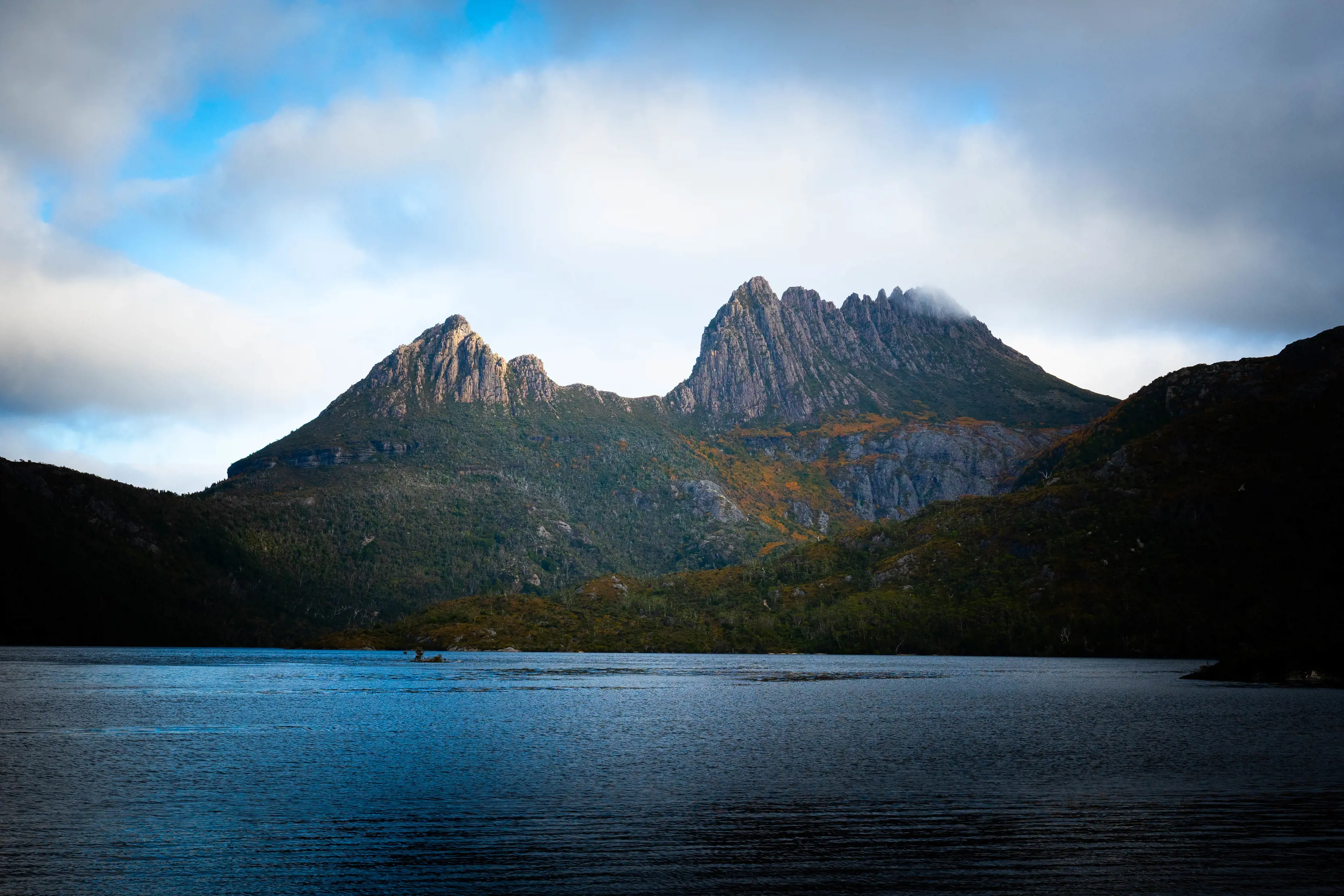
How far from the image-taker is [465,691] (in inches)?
6437

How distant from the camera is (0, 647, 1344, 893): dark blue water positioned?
3975 centimetres

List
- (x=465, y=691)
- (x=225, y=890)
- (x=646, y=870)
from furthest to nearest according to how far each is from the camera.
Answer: (x=465, y=691), (x=646, y=870), (x=225, y=890)

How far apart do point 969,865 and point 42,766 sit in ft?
227

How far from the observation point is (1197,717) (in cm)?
11031

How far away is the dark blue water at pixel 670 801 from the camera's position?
39.8 m

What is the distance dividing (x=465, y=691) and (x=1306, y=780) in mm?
132107

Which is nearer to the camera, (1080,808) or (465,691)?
(1080,808)

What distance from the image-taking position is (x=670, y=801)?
5775 centimetres

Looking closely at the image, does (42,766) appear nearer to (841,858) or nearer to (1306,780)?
(841,858)

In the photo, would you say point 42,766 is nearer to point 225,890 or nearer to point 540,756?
point 540,756

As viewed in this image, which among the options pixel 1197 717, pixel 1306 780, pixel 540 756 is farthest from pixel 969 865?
pixel 1197 717

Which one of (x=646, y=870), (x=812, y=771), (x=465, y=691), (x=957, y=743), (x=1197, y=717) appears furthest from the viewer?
(x=465, y=691)

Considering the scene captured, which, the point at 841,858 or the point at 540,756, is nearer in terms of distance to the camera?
the point at 841,858

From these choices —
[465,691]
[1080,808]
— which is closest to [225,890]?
[1080,808]
